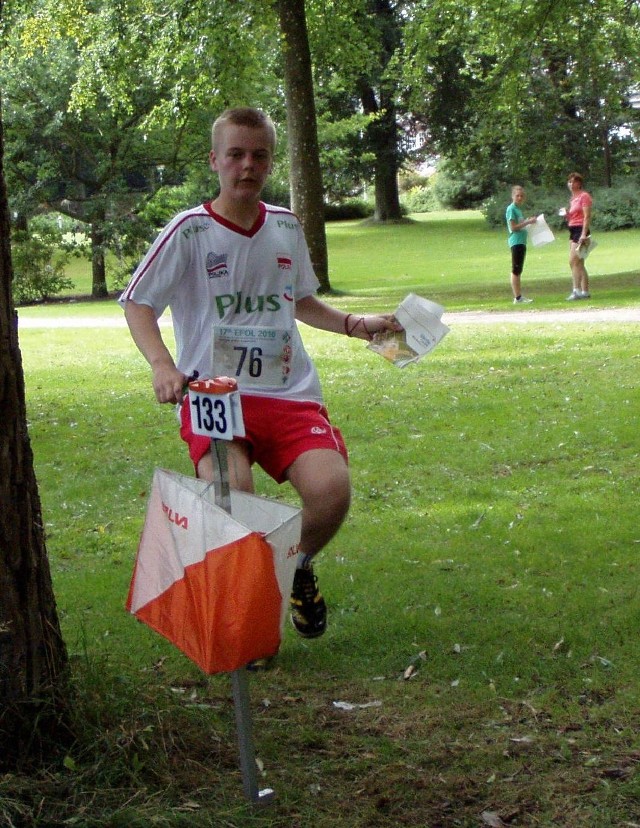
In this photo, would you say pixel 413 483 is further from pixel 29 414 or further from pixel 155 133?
pixel 155 133

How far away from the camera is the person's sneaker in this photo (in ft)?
16.1

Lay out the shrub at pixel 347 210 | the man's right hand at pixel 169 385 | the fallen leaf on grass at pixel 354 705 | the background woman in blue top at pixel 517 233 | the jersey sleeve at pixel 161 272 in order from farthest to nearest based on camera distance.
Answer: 1. the shrub at pixel 347 210
2. the background woman in blue top at pixel 517 233
3. the jersey sleeve at pixel 161 272
4. the fallen leaf on grass at pixel 354 705
5. the man's right hand at pixel 169 385

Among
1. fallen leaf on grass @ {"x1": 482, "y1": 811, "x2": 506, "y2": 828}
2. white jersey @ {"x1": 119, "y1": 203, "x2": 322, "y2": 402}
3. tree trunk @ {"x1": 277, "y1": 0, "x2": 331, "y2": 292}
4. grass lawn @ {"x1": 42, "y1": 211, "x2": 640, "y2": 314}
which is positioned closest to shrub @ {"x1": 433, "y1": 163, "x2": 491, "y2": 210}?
grass lawn @ {"x1": 42, "y1": 211, "x2": 640, "y2": 314}

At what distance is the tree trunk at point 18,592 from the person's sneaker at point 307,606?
4.91 ft

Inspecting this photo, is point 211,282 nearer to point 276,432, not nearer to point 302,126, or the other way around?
point 276,432

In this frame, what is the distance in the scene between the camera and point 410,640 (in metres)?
5.08

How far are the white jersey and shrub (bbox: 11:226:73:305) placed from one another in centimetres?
2795

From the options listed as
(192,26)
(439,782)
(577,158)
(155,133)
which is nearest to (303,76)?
(192,26)

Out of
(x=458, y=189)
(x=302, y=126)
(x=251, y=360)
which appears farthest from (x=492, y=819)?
(x=458, y=189)

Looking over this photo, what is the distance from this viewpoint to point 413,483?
8.00 m

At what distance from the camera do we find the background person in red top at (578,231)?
20203 mm

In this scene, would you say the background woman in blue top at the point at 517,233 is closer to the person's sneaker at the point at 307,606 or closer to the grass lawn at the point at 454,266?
the grass lawn at the point at 454,266

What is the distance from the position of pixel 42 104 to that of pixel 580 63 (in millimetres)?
14343

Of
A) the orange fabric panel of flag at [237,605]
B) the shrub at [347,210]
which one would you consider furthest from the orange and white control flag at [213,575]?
the shrub at [347,210]
